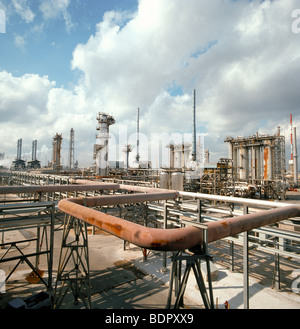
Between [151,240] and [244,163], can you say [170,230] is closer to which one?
[151,240]

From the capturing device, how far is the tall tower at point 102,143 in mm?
29672

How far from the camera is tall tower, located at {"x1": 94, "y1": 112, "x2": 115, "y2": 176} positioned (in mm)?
29672

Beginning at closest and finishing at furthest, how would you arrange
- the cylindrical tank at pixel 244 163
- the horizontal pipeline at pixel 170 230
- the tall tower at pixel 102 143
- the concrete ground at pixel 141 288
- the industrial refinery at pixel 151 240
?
1. the horizontal pipeline at pixel 170 230
2. the industrial refinery at pixel 151 240
3. the concrete ground at pixel 141 288
4. the tall tower at pixel 102 143
5. the cylindrical tank at pixel 244 163

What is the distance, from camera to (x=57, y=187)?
8.16 metres

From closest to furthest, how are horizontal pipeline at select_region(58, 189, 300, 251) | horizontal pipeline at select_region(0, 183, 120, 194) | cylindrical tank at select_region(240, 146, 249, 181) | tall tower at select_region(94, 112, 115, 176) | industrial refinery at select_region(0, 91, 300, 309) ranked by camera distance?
horizontal pipeline at select_region(58, 189, 300, 251)
industrial refinery at select_region(0, 91, 300, 309)
horizontal pipeline at select_region(0, 183, 120, 194)
tall tower at select_region(94, 112, 115, 176)
cylindrical tank at select_region(240, 146, 249, 181)

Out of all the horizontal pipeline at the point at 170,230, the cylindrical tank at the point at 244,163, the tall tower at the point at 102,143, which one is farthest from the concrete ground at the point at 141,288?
the cylindrical tank at the point at 244,163

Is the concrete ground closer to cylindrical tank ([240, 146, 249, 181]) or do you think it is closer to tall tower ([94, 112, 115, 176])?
tall tower ([94, 112, 115, 176])

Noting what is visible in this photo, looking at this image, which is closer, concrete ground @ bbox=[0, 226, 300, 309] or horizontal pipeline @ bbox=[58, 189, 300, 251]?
horizontal pipeline @ bbox=[58, 189, 300, 251]

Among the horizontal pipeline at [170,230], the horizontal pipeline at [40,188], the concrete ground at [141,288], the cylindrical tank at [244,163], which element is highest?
the cylindrical tank at [244,163]

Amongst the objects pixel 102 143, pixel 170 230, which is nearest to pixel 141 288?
pixel 170 230

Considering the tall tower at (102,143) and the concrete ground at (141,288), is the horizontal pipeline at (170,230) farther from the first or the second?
the tall tower at (102,143)

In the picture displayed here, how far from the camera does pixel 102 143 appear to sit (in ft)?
98.5

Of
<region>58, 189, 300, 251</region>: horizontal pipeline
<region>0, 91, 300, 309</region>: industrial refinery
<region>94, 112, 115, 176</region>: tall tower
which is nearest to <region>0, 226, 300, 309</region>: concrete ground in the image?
<region>0, 91, 300, 309</region>: industrial refinery

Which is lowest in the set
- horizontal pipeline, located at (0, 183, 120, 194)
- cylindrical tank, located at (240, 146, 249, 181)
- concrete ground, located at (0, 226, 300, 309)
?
concrete ground, located at (0, 226, 300, 309)
